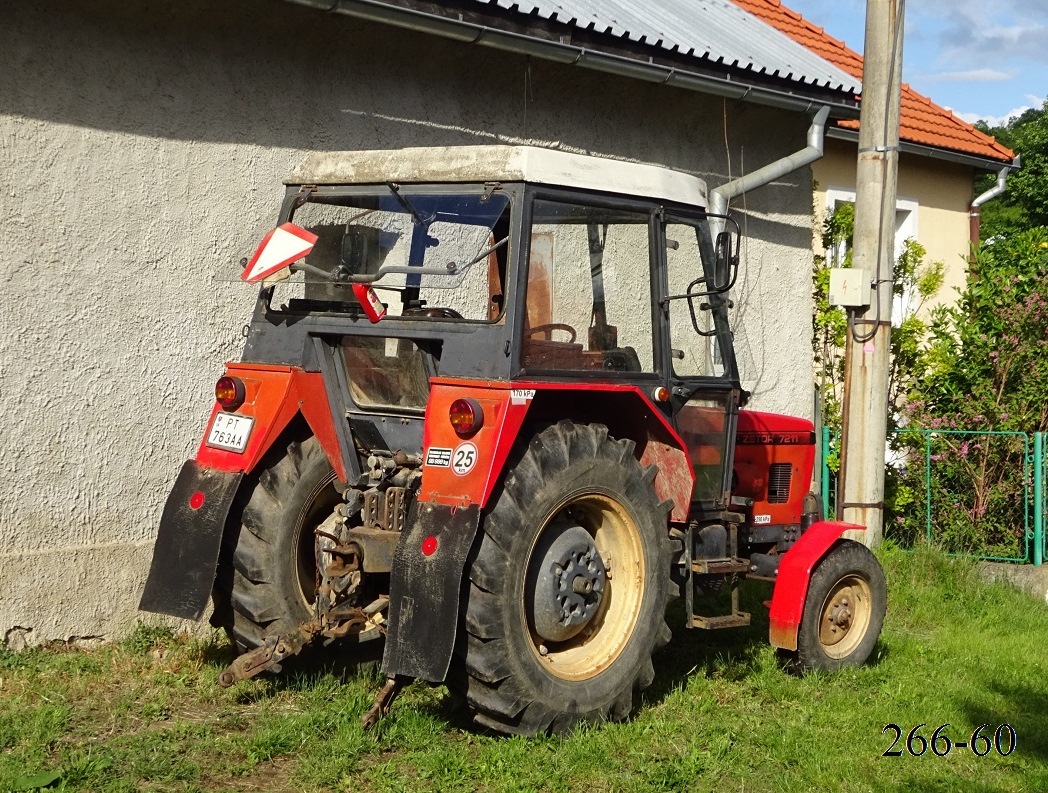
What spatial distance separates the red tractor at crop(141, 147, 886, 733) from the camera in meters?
4.61

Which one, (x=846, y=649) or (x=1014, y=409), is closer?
(x=846, y=649)

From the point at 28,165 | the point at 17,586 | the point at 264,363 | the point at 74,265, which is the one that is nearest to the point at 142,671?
the point at 17,586

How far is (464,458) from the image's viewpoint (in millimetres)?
4609

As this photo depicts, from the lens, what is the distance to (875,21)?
764 cm

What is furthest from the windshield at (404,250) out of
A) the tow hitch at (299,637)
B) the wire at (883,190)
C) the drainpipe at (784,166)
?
the drainpipe at (784,166)

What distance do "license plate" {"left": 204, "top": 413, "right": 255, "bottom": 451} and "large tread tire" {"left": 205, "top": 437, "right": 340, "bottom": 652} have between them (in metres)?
0.17

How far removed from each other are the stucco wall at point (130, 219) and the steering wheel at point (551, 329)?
54.7 inches

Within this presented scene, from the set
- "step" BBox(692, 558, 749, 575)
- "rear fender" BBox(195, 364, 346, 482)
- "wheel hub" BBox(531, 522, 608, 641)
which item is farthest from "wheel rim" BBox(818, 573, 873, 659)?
"rear fender" BBox(195, 364, 346, 482)

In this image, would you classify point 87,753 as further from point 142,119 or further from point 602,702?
point 142,119

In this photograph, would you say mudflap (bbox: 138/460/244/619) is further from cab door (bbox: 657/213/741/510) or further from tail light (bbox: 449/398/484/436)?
cab door (bbox: 657/213/741/510)

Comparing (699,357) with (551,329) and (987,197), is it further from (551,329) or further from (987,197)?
(987,197)

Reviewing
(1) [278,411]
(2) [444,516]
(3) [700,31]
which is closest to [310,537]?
(1) [278,411]

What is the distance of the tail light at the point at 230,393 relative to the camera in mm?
5273

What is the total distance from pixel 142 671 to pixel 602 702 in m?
2.20
